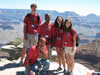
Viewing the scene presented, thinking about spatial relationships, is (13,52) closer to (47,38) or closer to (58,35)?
(47,38)

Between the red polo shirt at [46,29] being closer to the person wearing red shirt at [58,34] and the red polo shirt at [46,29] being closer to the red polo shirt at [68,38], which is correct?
the person wearing red shirt at [58,34]

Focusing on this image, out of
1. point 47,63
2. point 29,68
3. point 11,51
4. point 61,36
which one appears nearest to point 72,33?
point 61,36

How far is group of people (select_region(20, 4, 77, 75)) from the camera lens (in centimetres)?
400

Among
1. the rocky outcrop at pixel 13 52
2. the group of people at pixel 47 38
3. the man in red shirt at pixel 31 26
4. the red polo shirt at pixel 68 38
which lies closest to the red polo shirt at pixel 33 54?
the group of people at pixel 47 38

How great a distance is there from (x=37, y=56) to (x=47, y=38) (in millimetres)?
1020

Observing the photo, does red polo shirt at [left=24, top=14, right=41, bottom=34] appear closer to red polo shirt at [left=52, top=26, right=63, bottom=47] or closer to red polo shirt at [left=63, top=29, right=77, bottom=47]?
red polo shirt at [left=52, top=26, right=63, bottom=47]

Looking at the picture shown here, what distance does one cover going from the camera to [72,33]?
179 inches

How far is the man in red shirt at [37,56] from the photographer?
3.87 meters

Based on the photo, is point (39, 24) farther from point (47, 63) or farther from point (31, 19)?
point (47, 63)

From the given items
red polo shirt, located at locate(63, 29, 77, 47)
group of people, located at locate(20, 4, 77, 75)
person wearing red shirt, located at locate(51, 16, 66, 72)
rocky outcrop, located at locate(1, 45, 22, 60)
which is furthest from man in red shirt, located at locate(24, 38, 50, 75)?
rocky outcrop, located at locate(1, 45, 22, 60)

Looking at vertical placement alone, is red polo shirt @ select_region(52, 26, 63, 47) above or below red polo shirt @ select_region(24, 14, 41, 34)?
below

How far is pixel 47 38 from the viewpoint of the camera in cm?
495

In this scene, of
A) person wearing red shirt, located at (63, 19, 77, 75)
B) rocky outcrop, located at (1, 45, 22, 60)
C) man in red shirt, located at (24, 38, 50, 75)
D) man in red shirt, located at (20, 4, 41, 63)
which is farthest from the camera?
rocky outcrop, located at (1, 45, 22, 60)

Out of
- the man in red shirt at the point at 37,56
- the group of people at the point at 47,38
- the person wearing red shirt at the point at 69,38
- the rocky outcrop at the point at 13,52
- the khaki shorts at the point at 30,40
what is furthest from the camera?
the rocky outcrop at the point at 13,52
